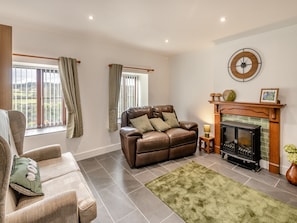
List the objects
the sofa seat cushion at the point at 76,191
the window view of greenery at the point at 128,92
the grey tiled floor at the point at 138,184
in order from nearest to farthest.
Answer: the sofa seat cushion at the point at 76,191, the grey tiled floor at the point at 138,184, the window view of greenery at the point at 128,92

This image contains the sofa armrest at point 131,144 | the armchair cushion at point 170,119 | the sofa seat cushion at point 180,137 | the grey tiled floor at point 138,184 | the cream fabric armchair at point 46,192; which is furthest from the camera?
the armchair cushion at point 170,119

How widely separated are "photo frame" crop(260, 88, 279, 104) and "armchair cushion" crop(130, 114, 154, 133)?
7.01ft

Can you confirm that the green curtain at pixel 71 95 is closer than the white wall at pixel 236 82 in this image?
No

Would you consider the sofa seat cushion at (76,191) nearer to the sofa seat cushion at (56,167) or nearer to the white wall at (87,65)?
the sofa seat cushion at (56,167)

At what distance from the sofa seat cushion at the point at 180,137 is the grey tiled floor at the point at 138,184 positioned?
14.0 inches

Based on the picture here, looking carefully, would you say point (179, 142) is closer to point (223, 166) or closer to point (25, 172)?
point (223, 166)

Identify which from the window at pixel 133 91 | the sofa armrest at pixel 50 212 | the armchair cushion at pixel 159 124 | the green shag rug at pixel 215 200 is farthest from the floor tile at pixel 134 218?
the window at pixel 133 91

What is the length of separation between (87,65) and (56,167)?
2203 mm

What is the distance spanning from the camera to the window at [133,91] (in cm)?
423

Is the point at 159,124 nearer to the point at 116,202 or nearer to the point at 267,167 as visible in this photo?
the point at 116,202

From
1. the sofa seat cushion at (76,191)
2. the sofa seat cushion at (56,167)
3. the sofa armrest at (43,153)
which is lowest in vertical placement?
the sofa seat cushion at (76,191)

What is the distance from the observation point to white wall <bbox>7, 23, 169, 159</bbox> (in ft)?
9.10

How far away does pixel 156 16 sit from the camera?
2361mm

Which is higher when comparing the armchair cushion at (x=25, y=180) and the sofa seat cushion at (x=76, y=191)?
the armchair cushion at (x=25, y=180)
